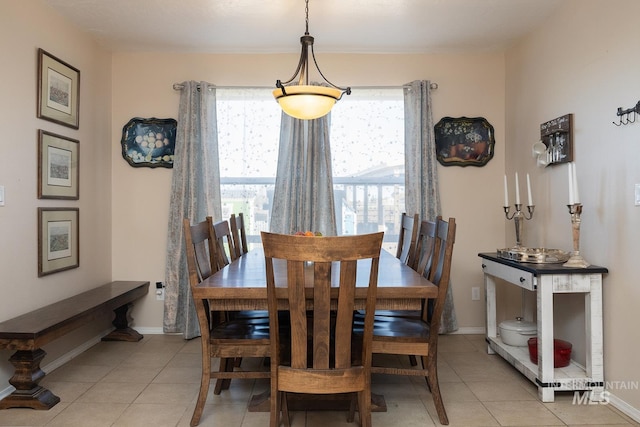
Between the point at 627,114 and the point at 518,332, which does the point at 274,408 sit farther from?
the point at 627,114

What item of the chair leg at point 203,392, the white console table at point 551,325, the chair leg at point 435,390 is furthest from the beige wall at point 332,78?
the chair leg at point 203,392

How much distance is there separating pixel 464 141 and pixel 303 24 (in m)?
1.74

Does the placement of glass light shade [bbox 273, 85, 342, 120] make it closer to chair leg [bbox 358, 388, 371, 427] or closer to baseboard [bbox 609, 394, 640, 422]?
chair leg [bbox 358, 388, 371, 427]

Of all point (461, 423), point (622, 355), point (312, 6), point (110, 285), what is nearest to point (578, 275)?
point (622, 355)

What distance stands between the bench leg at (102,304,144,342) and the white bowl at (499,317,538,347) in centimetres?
294

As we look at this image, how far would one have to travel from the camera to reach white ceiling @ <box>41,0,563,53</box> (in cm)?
304

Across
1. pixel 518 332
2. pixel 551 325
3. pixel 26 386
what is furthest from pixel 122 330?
pixel 551 325

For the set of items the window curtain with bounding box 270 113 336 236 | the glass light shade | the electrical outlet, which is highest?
the glass light shade

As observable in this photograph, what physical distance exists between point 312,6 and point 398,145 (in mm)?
1460

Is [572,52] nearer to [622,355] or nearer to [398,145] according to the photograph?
[398,145]

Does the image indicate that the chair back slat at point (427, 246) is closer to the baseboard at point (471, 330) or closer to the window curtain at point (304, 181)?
the window curtain at point (304, 181)

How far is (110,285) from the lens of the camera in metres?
3.75

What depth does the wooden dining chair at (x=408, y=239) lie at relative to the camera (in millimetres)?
3002

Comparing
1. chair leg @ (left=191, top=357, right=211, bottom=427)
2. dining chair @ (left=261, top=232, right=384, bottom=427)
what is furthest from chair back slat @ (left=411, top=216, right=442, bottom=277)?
chair leg @ (left=191, top=357, right=211, bottom=427)
